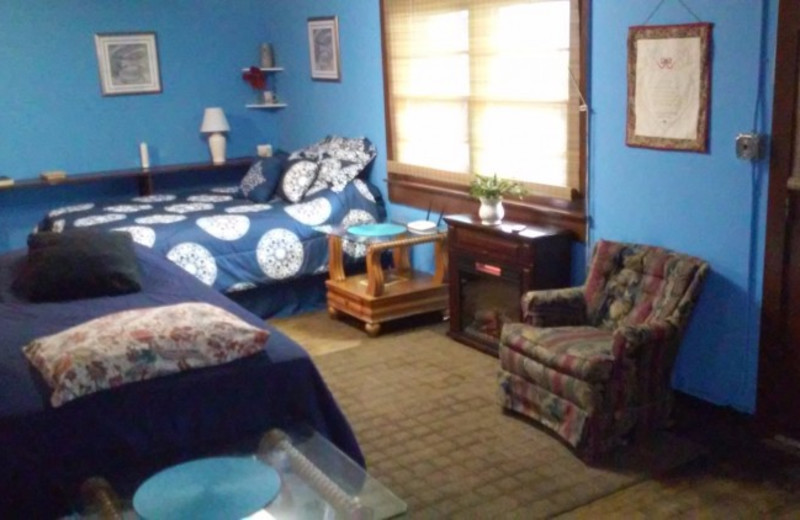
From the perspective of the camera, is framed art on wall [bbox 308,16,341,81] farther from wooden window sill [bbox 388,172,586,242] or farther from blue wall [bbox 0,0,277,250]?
wooden window sill [bbox 388,172,586,242]

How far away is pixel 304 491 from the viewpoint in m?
2.21

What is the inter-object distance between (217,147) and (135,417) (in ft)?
14.1

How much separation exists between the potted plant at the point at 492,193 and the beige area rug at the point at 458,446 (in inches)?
28.0

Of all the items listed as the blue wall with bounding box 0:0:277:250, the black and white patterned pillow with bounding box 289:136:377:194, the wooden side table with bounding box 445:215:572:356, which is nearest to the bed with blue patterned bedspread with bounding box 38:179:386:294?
the black and white patterned pillow with bounding box 289:136:377:194

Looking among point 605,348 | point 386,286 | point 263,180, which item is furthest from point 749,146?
point 263,180

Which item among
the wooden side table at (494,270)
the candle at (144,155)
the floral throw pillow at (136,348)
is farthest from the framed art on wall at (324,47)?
the floral throw pillow at (136,348)

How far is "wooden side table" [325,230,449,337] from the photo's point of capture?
15.5ft

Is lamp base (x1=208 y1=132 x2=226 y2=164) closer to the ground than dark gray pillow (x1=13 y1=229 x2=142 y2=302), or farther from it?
farther from it

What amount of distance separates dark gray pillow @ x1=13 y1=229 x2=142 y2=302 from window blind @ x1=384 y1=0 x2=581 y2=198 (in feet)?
6.64

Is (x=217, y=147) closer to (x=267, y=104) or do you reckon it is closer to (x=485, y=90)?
(x=267, y=104)

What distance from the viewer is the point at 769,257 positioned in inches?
127

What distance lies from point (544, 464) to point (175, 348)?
1.51 meters

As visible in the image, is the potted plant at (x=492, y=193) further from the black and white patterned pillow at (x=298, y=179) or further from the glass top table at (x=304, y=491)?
the glass top table at (x=304, y=491)

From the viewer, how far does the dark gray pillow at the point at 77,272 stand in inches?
129
